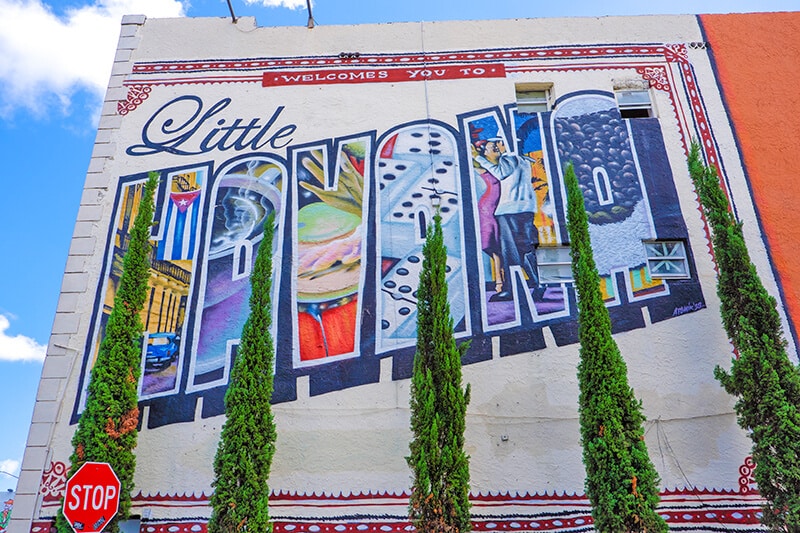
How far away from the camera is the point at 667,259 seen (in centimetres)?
1045

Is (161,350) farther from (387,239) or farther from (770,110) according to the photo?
(770,110)

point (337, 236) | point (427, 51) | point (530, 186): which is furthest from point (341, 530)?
point (427, 51)

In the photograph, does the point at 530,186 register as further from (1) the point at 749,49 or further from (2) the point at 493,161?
(1) the point at 749,49

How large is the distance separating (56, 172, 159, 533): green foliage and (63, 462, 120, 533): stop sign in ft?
0.95

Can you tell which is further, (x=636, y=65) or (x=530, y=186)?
(x=636, y=65)

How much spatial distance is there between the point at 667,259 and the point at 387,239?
4.13m

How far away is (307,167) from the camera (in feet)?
36.6

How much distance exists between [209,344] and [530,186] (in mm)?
5323

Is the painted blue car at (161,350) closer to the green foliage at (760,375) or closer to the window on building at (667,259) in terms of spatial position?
the window on building at (667,259)

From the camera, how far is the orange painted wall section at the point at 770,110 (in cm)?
1062
